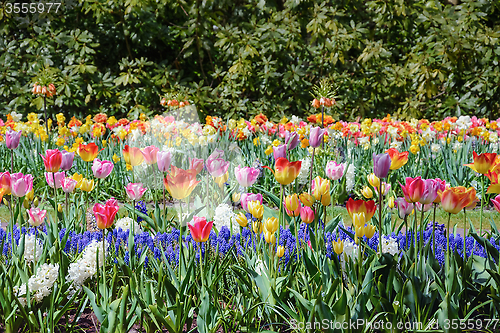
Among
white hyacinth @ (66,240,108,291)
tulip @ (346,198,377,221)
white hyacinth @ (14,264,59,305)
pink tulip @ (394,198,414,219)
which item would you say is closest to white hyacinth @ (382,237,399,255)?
pink tulip @ (394,198,414,219)

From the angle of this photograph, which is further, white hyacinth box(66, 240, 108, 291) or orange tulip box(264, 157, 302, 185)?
white hyacinth box(66, 240, 108, 291)

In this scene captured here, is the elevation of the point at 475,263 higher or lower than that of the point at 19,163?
higher

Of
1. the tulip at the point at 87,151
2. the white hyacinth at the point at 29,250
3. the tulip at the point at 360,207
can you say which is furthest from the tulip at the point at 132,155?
the tulip at the point at 360,207

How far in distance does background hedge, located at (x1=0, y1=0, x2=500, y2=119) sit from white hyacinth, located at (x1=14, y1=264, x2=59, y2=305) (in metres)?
4.95

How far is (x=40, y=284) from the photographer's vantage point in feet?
4.61

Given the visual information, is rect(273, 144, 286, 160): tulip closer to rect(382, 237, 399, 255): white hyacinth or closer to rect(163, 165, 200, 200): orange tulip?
rect(163, 165, 200, 200): orange tulip

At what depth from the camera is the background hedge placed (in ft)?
20.8

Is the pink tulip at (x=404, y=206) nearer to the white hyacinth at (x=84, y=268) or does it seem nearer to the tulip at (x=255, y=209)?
the tulip at (x=255, y=209)

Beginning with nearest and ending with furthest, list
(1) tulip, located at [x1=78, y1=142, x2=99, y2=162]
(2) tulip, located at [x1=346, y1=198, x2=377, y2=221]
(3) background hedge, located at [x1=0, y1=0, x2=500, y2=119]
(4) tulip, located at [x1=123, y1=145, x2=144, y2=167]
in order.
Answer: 1. (2) tulip, located at [x1=346, y1=198, x2=377, y2=221]
2. (1) tulip, located at [x1=78, y1=142, x2=99, y2=162]
3. (4) tulip, located at [x1=123, y1=145, x2=144, y2=167]
4. (3) background hedge, located at [x1=0, y1=0, x2=500, y2=119]

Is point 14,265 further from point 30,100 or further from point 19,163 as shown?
point 30,100

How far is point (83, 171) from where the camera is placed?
383 cm

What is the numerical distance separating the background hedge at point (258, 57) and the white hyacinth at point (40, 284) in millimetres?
4955

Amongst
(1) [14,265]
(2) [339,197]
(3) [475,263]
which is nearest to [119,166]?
(2) [339,197]

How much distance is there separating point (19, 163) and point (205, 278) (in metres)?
3.28
